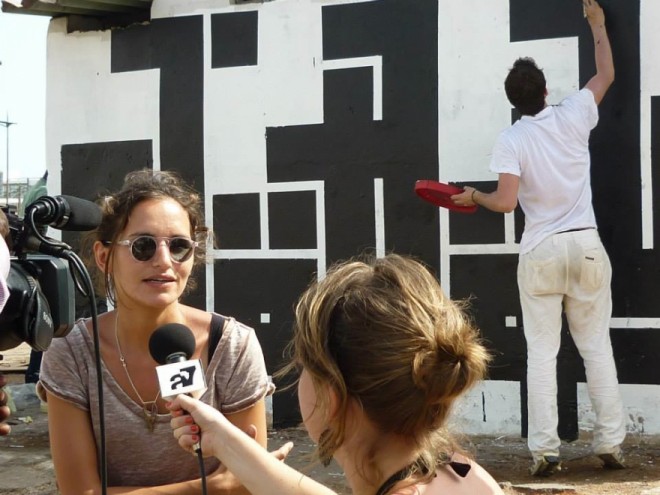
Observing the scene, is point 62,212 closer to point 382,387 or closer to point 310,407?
point 310,407

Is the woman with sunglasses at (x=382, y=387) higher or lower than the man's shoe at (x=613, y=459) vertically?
higher

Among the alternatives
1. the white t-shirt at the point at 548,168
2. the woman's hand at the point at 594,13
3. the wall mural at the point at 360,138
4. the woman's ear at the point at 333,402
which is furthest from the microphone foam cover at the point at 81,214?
the woman's hand at the point at 594,13

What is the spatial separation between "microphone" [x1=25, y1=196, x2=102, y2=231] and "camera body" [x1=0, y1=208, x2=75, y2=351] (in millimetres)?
50

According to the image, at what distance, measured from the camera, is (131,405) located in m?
2.78

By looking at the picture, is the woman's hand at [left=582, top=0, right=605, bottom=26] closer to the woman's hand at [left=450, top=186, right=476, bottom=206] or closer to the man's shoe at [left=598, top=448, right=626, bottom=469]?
the woman's hand at [left=450, top=186, right=476, bottom=206]

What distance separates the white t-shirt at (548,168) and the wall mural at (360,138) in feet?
1.78

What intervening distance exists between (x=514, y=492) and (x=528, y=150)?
1.80m

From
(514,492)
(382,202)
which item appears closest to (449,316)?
(514,492)

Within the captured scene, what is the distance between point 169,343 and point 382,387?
30.9 inches

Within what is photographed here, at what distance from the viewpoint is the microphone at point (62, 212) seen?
86.9 inches

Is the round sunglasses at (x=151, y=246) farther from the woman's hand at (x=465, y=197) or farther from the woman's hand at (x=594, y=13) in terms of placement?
the woman's hand at (x=594, y=13)

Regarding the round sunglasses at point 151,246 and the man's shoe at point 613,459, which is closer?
the round sunglasses at point 151,246

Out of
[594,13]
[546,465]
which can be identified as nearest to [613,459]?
[546,465]

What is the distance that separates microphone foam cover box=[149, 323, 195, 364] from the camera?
95.8 inches
